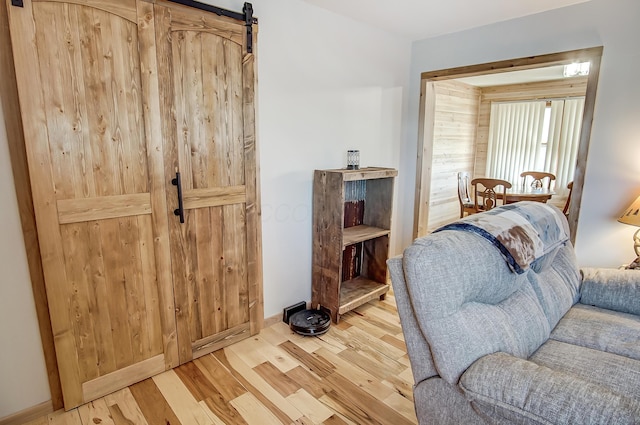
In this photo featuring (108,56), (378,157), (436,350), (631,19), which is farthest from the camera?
(378,157)

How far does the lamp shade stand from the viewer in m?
2.19

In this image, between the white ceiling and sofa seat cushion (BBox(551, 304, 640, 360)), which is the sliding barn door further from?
sofa seat cushion (BBox(551, 304, 640, 360))

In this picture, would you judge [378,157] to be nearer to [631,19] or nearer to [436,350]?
[631,19]

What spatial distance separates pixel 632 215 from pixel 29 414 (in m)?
3.56

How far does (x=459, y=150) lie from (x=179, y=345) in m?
4.90

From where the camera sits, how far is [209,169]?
2111 millimetres

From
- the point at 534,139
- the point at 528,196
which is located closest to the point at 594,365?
the point at 528,196

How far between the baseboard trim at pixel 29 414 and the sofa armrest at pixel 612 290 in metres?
2.91

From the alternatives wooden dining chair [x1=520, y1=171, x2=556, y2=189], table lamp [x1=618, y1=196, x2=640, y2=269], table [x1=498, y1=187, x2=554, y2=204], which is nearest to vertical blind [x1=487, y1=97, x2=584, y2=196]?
wooden dining chair [x1=520, y1=171, x2=556, y2=189]

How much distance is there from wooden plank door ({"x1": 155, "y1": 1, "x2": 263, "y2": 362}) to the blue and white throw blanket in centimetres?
131

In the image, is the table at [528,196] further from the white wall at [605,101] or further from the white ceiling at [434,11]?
the white ceiling at [434,11]

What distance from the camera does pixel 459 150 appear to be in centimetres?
554

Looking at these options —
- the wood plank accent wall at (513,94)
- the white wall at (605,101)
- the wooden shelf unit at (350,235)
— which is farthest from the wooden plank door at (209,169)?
the wood plank accent wall at (513,94)

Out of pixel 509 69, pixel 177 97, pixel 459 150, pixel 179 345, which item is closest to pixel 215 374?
pixel 179 345
